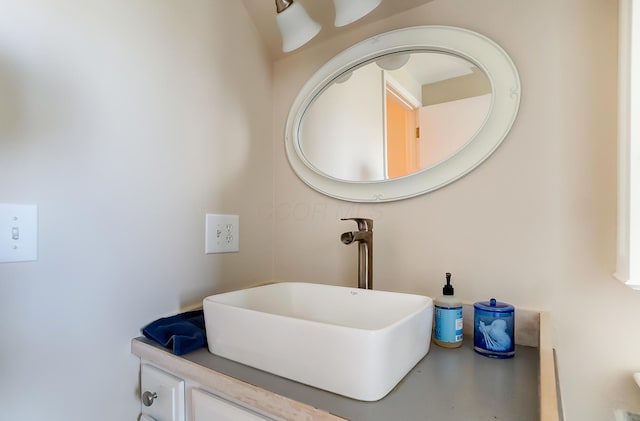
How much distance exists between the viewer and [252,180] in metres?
1.16

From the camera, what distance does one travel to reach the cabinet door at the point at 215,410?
57 centimetres

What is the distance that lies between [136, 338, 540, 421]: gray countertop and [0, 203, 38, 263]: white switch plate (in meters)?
0.37

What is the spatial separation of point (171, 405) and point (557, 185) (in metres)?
0.97

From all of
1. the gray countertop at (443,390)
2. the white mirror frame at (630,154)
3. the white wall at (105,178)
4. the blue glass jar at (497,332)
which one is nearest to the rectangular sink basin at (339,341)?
the gray countertop at (443,390)

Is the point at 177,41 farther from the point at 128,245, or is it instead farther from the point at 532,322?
the point at 532,322

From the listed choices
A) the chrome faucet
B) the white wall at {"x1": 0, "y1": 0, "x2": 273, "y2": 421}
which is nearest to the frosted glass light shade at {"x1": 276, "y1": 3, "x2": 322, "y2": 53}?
the white wall at {"x1": 0, "y1": 0, "x2": 273, "y2": 421}

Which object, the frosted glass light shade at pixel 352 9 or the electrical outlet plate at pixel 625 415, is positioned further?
the frosted glass light shade at pixel 352 9

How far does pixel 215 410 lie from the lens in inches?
24.1

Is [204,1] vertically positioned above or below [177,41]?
above

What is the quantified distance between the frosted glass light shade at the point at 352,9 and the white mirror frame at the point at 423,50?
0.59ft

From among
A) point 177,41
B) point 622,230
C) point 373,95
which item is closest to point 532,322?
point 622,230

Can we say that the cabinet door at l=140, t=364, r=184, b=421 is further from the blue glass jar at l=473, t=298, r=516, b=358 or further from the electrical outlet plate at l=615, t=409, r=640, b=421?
the electrical outlet plate at l=615, t=409, r=640, b=421

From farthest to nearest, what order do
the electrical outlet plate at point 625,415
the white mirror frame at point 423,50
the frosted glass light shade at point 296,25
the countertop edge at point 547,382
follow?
the frosted glass light shade at point 296,25 → the white mirror frame at point 423,50 → the electrical outlet plate at point 625,415 → the countertop edge at point 547,382

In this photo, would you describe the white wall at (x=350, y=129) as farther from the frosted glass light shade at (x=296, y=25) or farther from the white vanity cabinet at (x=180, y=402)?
the white vanity cabinet at (x=180, y=402)
